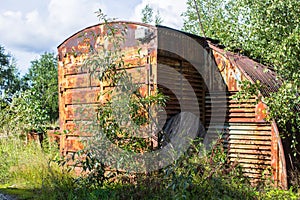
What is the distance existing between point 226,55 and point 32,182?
4.64 meters

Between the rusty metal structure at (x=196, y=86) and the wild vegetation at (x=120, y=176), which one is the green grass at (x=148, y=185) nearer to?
the wild vegetation at (x=120, y=176)

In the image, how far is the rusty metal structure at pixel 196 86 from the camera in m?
6.65

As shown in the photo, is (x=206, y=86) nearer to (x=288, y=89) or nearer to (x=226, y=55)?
(x=226, y=55)

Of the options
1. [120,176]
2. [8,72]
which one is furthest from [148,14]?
[120,176]

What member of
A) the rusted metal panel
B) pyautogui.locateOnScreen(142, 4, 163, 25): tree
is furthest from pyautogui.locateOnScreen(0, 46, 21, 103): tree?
the rusted metal panel

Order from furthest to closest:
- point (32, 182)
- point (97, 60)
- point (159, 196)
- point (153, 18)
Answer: point (153, 18)
point (32, 182)
point (97, 60)
point (159, 196)

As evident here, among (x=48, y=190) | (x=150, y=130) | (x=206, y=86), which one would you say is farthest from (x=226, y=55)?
(x=48, y=190)

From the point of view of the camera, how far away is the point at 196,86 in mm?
7609

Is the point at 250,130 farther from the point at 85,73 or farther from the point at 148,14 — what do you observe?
the point at 148,14

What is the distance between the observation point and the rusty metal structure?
665 centimetres

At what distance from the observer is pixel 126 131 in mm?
6254

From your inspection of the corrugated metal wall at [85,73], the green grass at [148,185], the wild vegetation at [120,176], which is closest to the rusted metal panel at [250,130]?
the wild vegetation at [120,176]

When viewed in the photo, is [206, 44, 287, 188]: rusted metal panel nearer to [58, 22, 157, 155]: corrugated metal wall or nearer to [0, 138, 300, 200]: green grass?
[0, 138, 300, 200]: green grass

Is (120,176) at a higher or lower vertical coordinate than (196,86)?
lower
